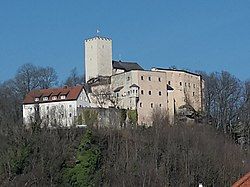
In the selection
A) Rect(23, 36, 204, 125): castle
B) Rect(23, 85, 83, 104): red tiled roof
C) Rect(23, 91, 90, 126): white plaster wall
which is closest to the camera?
Rect(23, 91, 90, 126): white plaster wall

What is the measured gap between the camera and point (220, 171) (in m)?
57.3

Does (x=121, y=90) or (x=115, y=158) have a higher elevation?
(x=121, y=90)

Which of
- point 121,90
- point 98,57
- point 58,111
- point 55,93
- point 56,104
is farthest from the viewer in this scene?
point 98,57

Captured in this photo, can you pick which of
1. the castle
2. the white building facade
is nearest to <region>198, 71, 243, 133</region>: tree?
the castle

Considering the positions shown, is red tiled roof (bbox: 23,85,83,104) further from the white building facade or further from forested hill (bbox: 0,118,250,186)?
forested hill (bbox: 0,118,250,186)

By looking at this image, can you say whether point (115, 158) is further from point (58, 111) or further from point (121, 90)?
point (121, 90)

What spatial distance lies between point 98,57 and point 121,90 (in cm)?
686

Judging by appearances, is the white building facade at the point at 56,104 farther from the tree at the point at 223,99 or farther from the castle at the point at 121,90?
the tree at the point at 223,99

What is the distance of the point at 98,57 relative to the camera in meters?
83.8

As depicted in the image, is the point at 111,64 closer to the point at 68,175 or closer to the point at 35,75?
the point at 35,75

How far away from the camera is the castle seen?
252ft

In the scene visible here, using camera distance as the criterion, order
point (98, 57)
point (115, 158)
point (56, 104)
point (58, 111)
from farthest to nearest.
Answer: point (98, 57) < point (56, 104) < point (58, 111) < point (115, 158)

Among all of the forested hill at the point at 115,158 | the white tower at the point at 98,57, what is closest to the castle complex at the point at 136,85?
the white tower at the point at 98,57

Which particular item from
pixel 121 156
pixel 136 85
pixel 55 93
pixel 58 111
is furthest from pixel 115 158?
pixel 55 93
